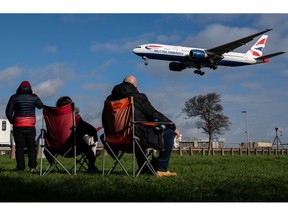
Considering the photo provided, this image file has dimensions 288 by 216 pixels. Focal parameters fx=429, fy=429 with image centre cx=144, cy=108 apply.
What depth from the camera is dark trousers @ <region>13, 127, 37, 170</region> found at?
6.18 metres

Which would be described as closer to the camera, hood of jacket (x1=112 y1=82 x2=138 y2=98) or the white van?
hood of jacket (x1=112 y1=82 x2=138 y2=98)

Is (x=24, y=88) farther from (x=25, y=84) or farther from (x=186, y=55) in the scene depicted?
(x=186, y=55)

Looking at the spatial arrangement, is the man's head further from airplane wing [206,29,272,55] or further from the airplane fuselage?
the airplane fuselage

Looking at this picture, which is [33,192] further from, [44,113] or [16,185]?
[44,113]

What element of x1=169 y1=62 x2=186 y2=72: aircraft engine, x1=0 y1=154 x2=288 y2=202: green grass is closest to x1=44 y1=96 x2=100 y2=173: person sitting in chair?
x1=0 y1=154 x2=288 y2=202: green grass

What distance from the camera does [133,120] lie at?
4.91m

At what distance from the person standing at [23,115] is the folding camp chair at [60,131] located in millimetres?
710

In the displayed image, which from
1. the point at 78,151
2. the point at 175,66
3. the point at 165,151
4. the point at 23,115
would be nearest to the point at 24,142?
the point at 23,115

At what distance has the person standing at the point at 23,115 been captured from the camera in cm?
612

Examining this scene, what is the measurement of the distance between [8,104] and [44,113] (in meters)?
0.94

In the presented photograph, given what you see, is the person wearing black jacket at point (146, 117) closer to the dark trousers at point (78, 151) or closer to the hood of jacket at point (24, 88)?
the dark trousers at point (78, 151)

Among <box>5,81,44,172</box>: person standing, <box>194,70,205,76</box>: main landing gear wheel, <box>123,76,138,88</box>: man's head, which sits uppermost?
<box>194,70,205,76</box>: main landing gear wheel

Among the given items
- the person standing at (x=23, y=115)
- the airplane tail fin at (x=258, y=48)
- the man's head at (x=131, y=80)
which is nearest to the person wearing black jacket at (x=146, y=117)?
the man's head at (x=131, y=80)

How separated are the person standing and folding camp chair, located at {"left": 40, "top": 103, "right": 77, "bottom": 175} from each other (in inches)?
28.0
